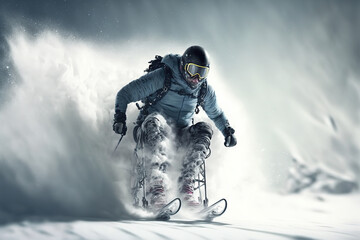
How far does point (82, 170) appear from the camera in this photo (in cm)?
299

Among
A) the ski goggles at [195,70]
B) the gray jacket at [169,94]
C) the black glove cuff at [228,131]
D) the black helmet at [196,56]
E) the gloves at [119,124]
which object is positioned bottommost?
the gloves at [119,124]

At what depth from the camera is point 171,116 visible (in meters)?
3.62

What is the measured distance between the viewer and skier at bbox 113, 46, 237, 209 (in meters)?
2.99

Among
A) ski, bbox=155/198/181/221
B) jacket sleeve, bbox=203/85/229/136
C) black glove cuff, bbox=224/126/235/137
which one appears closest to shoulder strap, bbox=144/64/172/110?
jacket sleeve, bbox=203/85/229/136

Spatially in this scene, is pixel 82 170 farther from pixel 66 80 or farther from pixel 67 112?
pixel 66 80

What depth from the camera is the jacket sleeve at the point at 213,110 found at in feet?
12.6

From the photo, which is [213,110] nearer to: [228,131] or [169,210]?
[228,131]

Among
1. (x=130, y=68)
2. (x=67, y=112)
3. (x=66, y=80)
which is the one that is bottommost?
(x=67, y=112)

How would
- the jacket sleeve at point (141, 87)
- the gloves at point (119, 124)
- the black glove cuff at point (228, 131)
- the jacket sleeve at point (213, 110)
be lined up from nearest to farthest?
the gloves at point (119, 124)
the jacket sleeve at point (141, 87)
the jacket sleeve at point (213, 110)
the black glove cuff at point (228, 131)

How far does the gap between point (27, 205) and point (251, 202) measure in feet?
12.6

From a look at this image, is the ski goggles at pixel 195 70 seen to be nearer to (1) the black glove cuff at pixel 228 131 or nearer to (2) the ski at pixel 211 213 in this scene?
(1) the black glove cuff at pixel 228 131

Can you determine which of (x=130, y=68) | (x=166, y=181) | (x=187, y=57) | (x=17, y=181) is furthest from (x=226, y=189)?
(x=17, y=181)

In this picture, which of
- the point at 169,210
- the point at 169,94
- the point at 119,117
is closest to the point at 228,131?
the point at 169,94

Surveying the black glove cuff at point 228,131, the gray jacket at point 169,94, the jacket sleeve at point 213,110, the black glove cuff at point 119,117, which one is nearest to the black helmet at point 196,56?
the gray jacket at point 169,94
